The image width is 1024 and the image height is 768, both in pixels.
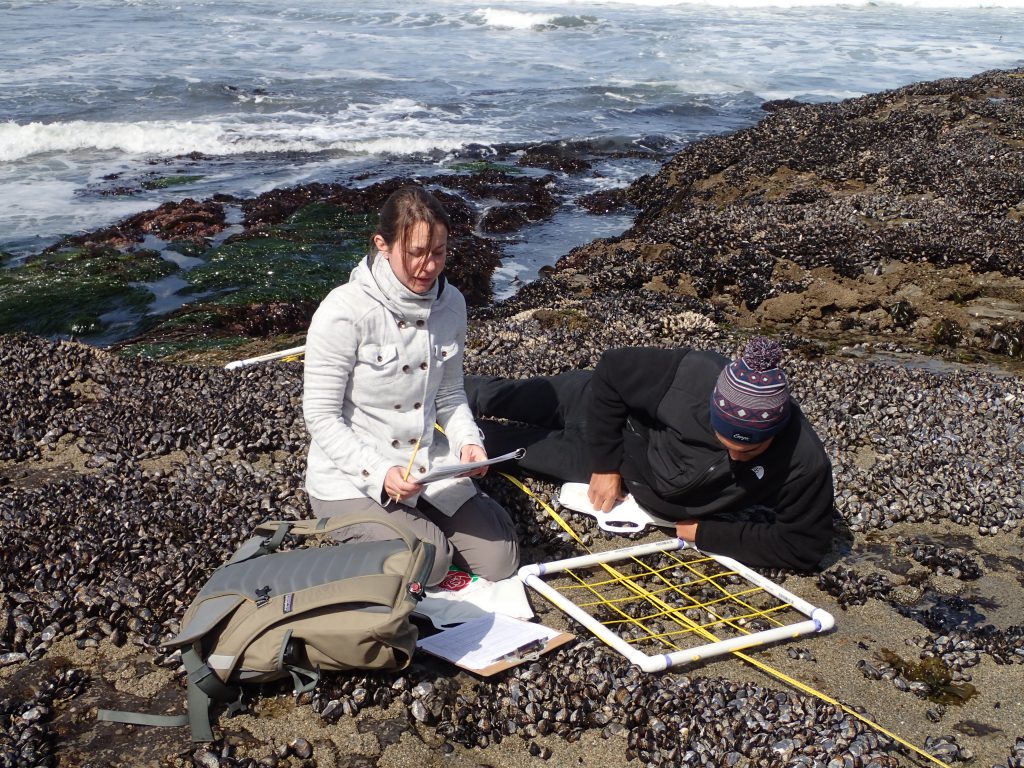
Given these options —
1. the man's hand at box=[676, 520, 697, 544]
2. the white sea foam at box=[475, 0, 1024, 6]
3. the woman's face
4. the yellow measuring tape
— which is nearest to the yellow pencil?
the woman's face

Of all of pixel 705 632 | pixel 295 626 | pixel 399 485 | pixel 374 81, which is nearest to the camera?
pixel 295 626

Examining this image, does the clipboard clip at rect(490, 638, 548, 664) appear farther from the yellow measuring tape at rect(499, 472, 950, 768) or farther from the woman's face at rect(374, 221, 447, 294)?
the woman's face at rect(374, 221, 447, 294)

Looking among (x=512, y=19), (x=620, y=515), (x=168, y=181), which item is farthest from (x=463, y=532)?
(x=512, y=19)

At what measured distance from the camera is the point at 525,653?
4.78 metres

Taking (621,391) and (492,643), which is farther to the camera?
(621,391)

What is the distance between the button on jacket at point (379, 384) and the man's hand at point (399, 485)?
0.19 ft

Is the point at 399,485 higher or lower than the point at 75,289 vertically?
higher

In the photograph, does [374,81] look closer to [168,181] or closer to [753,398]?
[168,181]

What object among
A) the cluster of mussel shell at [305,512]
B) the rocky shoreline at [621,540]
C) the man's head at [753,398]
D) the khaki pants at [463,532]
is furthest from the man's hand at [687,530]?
the khaki pants at [463,532]

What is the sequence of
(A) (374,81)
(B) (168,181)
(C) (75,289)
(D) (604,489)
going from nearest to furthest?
(D) (604,489), (C) (75,289), (B) (168,181), (A) (374,81)

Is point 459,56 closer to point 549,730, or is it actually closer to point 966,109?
point 966,109

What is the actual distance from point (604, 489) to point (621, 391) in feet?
2.85

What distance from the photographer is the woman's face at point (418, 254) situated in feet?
15.5

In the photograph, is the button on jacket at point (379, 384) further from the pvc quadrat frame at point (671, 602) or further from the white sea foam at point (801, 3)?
the white sea foam at point (801, 3)
